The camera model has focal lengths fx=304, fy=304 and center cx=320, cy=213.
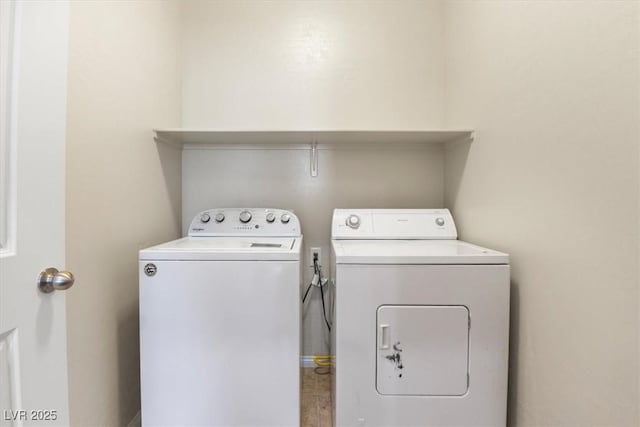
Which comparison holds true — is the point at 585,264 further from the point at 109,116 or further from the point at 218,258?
the point at 109,116

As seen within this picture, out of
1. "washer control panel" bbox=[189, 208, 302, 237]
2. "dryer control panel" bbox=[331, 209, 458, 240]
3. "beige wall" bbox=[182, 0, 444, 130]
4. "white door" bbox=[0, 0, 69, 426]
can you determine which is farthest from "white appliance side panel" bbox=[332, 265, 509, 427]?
"beige wall" bbox=[182, 0, 444, 130]

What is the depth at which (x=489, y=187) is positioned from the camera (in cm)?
136

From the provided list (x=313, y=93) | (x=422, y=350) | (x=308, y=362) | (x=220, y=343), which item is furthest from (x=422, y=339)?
(x=313, y=93)

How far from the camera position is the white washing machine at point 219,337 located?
3.89ft

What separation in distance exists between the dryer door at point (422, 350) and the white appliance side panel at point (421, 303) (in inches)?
0.9

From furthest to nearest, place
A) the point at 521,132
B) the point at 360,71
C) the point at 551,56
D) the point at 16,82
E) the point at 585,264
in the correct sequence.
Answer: the point at 360,71
the point at 521,132
the point at 551,56
the point at 585,264
the point at 16,82

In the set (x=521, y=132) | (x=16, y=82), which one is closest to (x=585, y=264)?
(x=521, y=132)

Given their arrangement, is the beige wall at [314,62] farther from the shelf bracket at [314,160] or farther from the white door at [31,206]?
the white door at [31,206]

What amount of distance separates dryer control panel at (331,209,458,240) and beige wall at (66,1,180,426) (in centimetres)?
100

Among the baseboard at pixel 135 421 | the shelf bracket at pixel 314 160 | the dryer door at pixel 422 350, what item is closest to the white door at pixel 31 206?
the baseboard at pixel 135 421

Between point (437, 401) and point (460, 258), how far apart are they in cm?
54

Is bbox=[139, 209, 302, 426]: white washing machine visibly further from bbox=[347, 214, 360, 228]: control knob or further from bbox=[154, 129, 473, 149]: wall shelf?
bbox=[154, 129, 473, 149]: wall shelf

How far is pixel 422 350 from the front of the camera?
1.12m

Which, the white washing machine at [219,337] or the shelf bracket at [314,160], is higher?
the shelf bracket at [314,160]
